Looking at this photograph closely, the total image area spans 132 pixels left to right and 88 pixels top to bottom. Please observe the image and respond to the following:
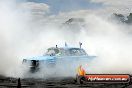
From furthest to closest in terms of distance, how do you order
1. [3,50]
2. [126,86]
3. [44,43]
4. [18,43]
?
[44,43] < [18,43] < [3,50] < [126,86]

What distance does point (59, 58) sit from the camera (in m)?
19.9

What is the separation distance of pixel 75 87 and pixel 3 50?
10.5 meters

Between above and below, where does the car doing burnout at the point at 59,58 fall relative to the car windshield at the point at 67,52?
below

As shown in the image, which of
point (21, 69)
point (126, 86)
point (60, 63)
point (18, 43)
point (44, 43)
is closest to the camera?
point (126, 86)

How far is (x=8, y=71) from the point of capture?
22.2m

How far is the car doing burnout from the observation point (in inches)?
777

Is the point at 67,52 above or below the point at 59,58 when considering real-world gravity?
above

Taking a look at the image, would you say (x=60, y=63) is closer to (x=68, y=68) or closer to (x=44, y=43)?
(x=68, y=68)

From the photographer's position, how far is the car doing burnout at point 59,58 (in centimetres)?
1973

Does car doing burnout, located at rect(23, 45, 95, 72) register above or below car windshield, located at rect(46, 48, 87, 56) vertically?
below

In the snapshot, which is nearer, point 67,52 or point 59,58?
point 59,58

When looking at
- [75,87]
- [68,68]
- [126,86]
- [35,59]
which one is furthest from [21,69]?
[126,86]

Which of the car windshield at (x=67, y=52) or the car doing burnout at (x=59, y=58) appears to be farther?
the car windshield at (x=67, y=52)

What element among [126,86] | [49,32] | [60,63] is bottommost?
[126,86]
